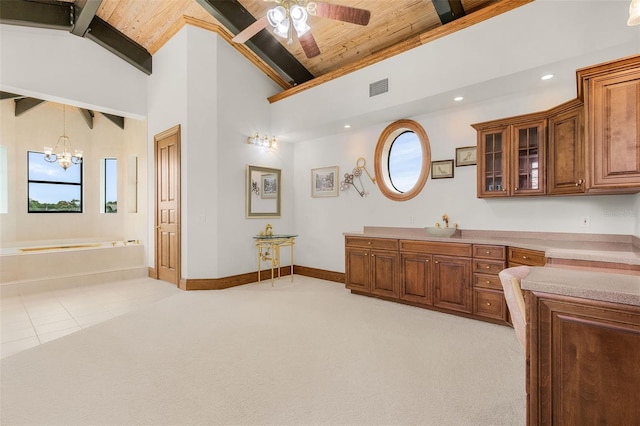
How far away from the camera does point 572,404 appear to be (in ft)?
4.17

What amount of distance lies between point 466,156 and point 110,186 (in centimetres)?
802

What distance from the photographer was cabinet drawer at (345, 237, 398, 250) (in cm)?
413

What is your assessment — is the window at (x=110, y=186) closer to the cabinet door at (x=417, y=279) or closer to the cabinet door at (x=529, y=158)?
the cabinet door at (x=417, y=279)

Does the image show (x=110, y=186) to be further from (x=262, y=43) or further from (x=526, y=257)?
(x=526, y=257)

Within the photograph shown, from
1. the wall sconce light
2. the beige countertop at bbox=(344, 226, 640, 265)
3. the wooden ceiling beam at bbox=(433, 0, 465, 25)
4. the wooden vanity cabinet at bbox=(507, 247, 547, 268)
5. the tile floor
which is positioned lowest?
the tile floor

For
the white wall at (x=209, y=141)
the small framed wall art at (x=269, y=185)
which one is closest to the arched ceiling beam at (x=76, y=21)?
the white wall at (x=209, y=141)

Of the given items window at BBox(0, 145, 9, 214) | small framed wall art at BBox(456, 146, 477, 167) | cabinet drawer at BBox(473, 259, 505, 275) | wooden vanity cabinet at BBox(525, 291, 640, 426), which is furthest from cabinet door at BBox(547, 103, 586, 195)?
window at BBox(0, 145, 9, 214)

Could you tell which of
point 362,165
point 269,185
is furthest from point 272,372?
point 269,185

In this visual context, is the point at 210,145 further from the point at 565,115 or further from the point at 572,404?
the point at 572,404

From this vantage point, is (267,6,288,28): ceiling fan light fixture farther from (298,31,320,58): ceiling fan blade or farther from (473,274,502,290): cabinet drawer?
(473,274,502,290): cabinet drawer

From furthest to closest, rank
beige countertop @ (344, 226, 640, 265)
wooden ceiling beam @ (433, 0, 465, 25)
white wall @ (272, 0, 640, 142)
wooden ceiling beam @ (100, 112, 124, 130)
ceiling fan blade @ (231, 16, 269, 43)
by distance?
wooden ceiling beam @ (100, 112, 124, 130) < wooden ceiling beam @ (433, 0, 465, 25) < ceiling fan blade @ (231, 16, 269, 43) < white wall @ (272, 0, 640, 142) < beige countertop @ (344, 226, 640, 265)

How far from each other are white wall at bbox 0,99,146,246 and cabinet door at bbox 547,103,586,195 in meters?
6.62

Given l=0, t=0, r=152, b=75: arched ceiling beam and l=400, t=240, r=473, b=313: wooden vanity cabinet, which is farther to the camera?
l=0, t=0, r=152, b=75: arched ceiling beam

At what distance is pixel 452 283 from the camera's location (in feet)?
11.9
